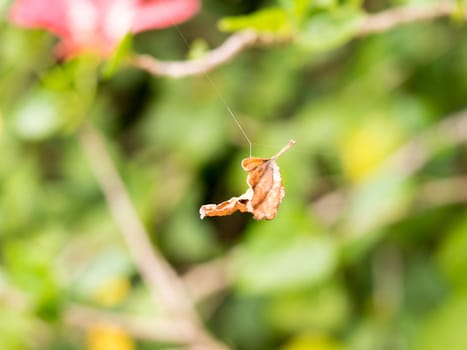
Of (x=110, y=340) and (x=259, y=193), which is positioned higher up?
(x=110, y=340)

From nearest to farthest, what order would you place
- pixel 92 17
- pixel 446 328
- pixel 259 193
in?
pixel 259 193 → pixel 92 17 → pixel 446 328

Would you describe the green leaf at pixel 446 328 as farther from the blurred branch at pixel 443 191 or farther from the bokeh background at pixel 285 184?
the blurred branch at pixel 443 191

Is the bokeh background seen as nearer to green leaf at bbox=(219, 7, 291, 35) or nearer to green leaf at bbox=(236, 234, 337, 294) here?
green leaf at bbox=(236, 234, 337, 294)

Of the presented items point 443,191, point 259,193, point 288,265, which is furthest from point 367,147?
point 259,193

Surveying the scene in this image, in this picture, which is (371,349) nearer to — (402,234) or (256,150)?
(402,234)

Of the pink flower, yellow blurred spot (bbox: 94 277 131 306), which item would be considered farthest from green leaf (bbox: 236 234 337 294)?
the pink flower

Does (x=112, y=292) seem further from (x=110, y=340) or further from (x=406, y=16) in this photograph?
(x=406, y=16)

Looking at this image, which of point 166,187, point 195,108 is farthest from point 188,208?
point 195,108
